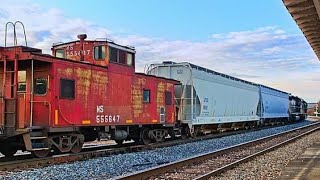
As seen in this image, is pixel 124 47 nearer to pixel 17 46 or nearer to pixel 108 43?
pixel 108 43

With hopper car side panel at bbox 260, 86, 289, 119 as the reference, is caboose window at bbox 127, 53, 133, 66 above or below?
above

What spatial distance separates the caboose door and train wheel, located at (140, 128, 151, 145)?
19.4 ft

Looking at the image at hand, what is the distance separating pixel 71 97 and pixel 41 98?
1.10 m

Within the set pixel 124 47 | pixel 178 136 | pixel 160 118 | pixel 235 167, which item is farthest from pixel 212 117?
pixel 235 167

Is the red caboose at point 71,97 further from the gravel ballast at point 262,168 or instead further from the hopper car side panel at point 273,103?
the hopper car side panel at point 273,103

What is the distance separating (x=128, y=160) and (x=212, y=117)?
39.3ft

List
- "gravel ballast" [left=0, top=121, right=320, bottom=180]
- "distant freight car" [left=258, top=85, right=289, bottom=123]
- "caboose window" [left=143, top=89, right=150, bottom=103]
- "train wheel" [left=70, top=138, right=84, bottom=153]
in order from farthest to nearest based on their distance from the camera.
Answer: "distant freight car" [left=258, top=85, right=289, bottom=123] < "caboose window" [left=143, top=89, right=150, bottom=103] < "train wheel" [left=70, top=138, right=84, bottom=153] < "gravel ballast" [left=0, top=121, right=320, bottom=180]

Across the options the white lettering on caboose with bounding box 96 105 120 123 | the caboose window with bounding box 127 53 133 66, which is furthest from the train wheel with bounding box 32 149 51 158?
the caboose window with bounding box 127 53 133 66

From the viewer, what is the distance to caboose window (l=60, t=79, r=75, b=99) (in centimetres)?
1270

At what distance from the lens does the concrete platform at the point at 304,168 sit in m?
8.87

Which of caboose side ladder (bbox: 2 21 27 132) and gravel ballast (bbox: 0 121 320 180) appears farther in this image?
caboose side ladder (bbox: 2 21 27 132)

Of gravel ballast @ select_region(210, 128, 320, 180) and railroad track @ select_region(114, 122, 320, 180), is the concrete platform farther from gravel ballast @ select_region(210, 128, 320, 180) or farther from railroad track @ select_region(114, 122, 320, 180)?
railroad track @ select_region(114, 122, 320, 180)

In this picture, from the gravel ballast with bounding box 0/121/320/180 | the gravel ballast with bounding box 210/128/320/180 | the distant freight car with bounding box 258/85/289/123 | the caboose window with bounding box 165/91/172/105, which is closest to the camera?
the gravel ballast with bounding box 0/121/320/180

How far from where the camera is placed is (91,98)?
1399cm
